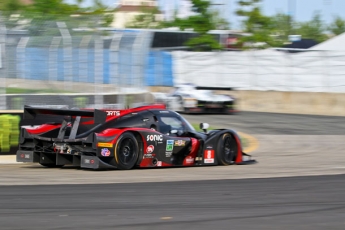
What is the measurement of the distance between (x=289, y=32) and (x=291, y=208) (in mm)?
60166

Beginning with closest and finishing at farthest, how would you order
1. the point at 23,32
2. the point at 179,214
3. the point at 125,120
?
the point at 179,214 < the point at 125,120 < the point at 23,32

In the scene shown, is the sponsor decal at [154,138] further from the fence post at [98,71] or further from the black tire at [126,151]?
the fence post at [98,71]

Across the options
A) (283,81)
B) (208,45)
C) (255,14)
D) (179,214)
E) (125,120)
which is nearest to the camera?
(179,214)

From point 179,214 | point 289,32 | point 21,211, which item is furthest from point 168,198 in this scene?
point 289,32

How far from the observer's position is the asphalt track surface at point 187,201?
6582mm

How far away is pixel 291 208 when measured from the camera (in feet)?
24.8

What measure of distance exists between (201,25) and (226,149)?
28.9m

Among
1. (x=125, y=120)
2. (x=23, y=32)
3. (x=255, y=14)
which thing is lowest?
(x=125, y=120)

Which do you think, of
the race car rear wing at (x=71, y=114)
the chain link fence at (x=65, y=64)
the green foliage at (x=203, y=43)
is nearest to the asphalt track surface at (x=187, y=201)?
the race car rear wing at (x=71, y=114)

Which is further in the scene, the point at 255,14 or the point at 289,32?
the point at 289,32

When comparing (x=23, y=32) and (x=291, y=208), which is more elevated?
(x=23, y=32)

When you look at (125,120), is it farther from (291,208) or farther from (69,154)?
(291,208)

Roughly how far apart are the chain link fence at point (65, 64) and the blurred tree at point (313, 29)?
6251cm

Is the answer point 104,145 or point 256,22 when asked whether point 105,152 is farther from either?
point 256,22
